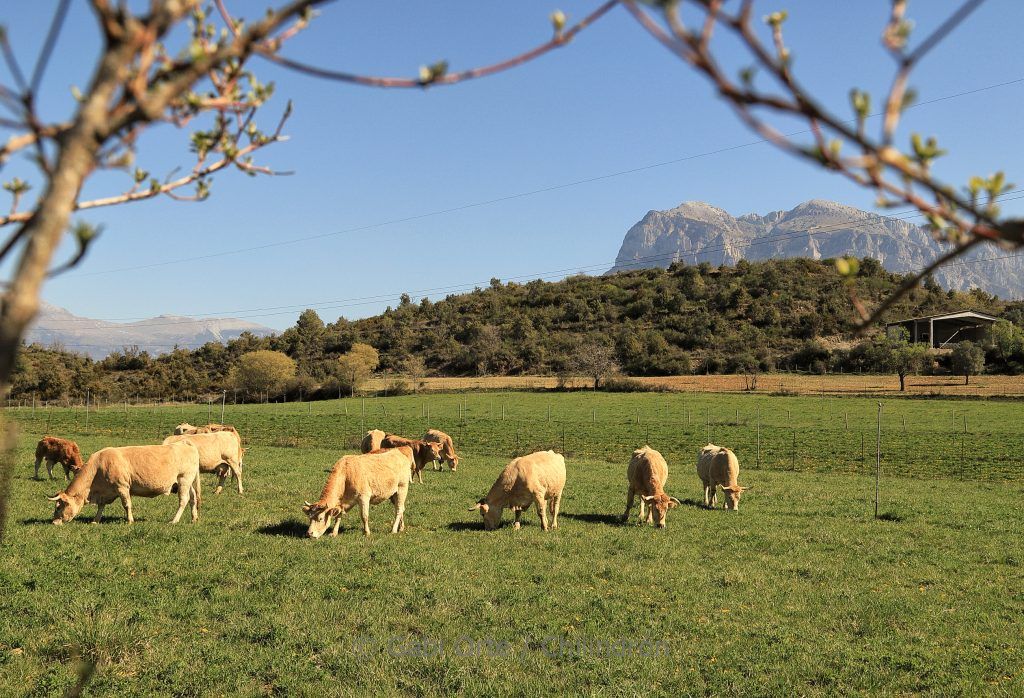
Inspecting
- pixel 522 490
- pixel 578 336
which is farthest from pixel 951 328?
pixel 522 490

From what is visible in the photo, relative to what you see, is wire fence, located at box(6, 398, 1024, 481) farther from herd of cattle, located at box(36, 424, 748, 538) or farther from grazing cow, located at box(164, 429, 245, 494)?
herd of cattle, located at box(36, 424, 748, 538)

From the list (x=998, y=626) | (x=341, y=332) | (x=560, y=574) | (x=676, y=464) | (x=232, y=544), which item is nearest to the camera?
(x=998, y=626)

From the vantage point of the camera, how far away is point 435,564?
1253 centimetres

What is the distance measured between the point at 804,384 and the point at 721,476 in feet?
172

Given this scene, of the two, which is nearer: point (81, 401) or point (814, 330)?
point (81, 401)

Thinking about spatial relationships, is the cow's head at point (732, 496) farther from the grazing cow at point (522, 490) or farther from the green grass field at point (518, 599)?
the grazing cow at point (522, 490)

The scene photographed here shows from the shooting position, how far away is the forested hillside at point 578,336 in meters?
80.9

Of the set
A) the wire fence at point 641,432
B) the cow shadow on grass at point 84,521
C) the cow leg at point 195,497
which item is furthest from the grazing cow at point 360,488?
the wire fence at point 641,432

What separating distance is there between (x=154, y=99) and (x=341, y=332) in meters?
111

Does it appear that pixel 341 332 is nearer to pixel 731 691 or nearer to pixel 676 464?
pixel 676 464


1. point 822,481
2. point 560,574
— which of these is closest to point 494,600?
point 560,574

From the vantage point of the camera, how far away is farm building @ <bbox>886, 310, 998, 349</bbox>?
80.6 metres

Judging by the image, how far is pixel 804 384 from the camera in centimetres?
6825

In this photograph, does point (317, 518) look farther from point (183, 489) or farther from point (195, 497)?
point (195, 497)
